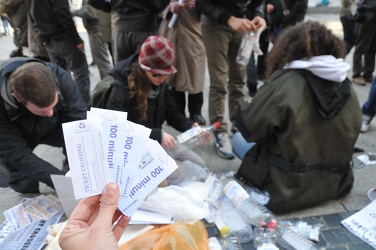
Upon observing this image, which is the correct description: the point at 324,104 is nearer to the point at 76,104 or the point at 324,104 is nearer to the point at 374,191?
the point at 374,191

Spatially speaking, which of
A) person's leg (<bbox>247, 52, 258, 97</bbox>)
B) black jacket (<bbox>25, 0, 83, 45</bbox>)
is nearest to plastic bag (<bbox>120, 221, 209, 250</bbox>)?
black jacket (<bbox>25, 0, 83, 45</bbox>)

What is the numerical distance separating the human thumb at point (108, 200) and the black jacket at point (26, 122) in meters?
1.26

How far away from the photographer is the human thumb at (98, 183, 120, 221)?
0.98 m

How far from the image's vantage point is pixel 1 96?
6.54 ft

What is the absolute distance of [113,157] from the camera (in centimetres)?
101

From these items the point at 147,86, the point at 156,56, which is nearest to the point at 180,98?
the point at 147,86

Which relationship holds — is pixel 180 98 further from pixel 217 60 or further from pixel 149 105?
pixel 149 105

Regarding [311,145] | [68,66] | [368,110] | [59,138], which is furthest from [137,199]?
[368,110]

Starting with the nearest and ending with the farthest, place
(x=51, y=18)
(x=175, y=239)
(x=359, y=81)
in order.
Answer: (x=175, y=239), (x=51, y=18), (x=359, y=81)

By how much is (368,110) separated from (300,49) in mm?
1946

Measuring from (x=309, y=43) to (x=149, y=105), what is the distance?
1200mm

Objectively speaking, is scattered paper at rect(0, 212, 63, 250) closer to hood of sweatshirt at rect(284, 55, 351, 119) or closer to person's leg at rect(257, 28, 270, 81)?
hood of sweatshirt at rect(284, 55, 351, 119)

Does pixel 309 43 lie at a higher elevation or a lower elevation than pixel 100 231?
higher

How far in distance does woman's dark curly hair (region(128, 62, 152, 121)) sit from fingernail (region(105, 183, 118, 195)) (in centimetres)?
134
